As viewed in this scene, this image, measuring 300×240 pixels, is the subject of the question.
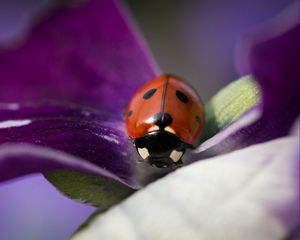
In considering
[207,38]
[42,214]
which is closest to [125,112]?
[42,214]

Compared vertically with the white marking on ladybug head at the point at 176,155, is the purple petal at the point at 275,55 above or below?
above

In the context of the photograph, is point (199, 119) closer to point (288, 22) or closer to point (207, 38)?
point (288, 22)

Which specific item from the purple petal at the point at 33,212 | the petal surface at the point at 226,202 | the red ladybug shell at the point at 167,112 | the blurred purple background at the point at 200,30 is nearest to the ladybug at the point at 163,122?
the red ladybug shell at the point at 167,112

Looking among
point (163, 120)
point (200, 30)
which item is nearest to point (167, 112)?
point (163, 120)

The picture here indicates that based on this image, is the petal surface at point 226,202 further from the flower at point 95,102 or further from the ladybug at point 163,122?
the ladybug at point 163,122

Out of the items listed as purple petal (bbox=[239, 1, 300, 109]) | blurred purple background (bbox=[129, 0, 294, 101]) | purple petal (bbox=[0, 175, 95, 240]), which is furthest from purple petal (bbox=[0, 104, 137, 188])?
blurred purple background (bbox=[129, 0, 294, 101])

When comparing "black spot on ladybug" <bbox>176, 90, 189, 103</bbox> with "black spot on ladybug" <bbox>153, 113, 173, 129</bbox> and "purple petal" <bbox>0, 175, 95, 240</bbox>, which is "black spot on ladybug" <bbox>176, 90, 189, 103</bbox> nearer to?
"black spot on ladybug" <bbox>153, 113, 173, 129</bbox>
